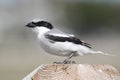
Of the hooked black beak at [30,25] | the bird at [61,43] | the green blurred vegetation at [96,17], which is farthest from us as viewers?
the green blurred vegetation at [96,17]

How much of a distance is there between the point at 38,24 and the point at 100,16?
3754 centimetres

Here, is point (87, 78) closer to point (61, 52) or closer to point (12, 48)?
point (61, 52)

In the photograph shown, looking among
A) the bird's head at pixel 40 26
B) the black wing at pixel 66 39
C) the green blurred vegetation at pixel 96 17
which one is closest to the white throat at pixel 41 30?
the bird's head at pixel 40 26

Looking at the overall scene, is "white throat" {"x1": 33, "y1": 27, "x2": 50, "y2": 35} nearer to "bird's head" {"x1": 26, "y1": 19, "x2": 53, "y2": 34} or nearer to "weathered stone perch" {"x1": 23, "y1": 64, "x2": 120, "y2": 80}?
"bird's head" {"x1": 26, "y1": 19, "x2": 53, "y2": 34}

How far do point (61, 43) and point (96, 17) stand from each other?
122 feet

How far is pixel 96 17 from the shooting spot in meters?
41.7

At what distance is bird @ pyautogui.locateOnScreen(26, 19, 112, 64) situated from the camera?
14.7 ft

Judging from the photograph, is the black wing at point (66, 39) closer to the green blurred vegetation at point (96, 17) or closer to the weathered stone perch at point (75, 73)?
the weathered stone perch at point (75, 73)

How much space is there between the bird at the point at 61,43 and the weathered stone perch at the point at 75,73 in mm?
815

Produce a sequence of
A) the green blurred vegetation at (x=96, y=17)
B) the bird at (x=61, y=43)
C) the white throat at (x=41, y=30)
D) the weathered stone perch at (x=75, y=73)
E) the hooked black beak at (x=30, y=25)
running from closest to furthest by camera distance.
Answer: the weathered stone perch at (x=75, y=73)
the bird at (x=61, y=43)
the hooked black beak at (x=30, y=25)
the white throat at (x=41, y=30)
the green blurred vegetation at (x=96, y=17)

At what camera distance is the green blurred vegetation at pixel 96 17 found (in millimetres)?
40781

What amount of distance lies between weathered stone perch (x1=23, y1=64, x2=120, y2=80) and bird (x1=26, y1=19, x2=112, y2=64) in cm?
82

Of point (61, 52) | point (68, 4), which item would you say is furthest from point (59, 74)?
point (68, 4)

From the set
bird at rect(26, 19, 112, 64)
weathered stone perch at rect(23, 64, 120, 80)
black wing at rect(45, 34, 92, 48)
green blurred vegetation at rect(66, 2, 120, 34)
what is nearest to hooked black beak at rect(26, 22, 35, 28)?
bird at rect(26, 19, 112, 64)
